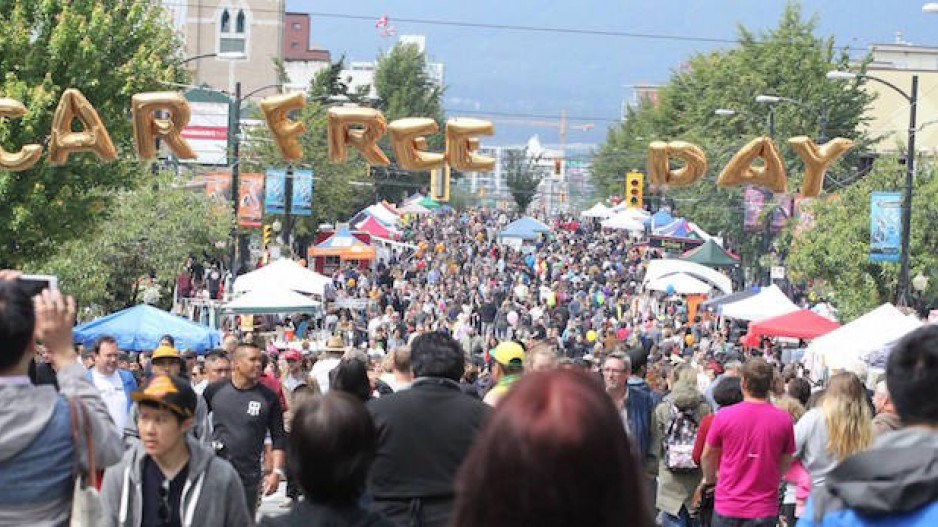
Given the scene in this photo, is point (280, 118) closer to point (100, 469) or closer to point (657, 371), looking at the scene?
point (657, 371)

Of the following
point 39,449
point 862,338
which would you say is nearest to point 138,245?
point 862,338

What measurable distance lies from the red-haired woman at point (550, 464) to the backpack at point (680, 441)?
29.7ft

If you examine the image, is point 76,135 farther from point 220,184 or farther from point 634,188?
point 634,188

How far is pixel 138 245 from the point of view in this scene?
38312mm

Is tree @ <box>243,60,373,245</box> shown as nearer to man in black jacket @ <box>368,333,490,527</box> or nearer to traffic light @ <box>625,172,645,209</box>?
traffic light @ <box>625,172,645,209</box>

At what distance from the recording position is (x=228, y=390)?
11.3 metres

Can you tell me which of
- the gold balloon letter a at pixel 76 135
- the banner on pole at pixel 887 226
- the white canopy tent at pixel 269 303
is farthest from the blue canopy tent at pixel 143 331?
the banner on pole at pixel 887 226

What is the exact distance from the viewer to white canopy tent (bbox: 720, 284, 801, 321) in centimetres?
3203

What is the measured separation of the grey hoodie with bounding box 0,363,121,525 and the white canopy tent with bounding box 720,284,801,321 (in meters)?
26.8

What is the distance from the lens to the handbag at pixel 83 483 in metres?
5.40

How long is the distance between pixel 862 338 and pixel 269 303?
11.2 metres

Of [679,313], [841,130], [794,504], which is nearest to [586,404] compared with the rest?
[794,504]

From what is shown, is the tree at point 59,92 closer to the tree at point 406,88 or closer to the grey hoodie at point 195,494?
the grey hoodie at point 195,494

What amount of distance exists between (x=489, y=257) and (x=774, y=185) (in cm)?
5965
